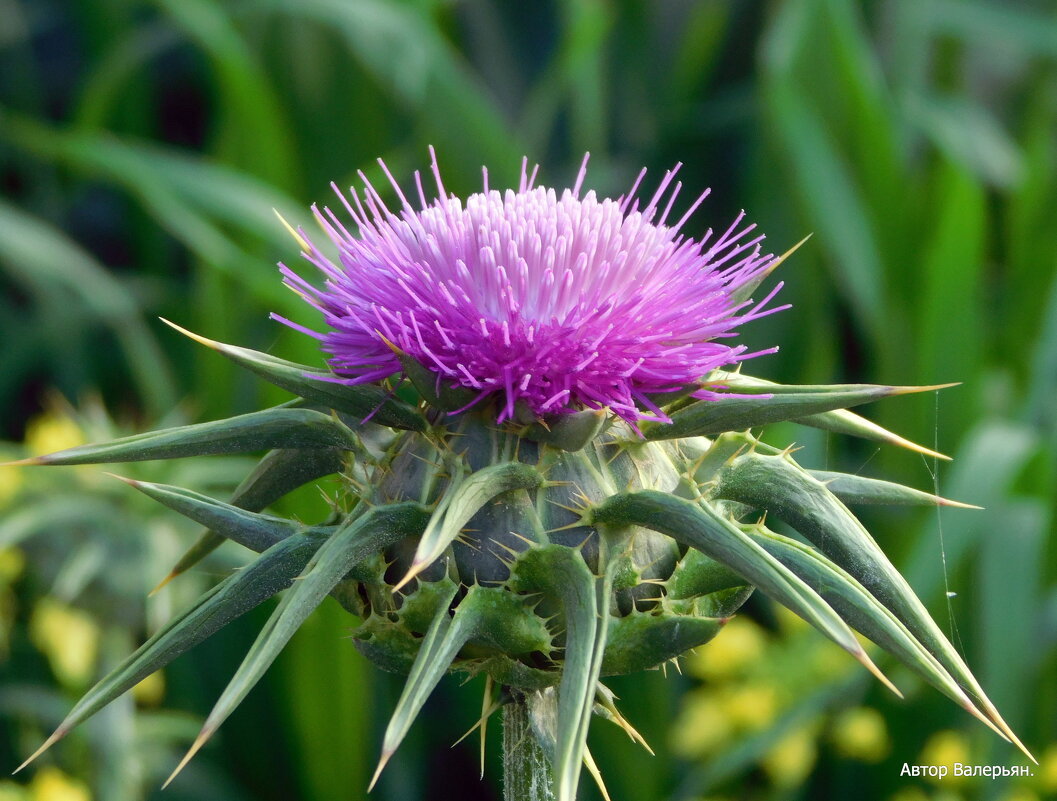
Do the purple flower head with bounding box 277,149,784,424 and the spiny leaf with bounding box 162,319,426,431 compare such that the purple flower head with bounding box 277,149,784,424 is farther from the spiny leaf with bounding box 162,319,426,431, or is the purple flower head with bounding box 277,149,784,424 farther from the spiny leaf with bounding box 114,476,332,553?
the spiny leaf with bounding box 114,476,332,553

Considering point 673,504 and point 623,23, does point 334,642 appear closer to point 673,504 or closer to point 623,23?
point 673,504

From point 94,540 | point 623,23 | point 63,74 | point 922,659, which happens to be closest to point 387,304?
point 922,659

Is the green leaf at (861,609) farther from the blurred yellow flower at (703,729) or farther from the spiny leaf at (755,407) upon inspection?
the blurred yellow flower at (703,729)

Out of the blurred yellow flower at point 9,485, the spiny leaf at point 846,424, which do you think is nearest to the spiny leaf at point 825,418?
the spiny leaf at point 846,424

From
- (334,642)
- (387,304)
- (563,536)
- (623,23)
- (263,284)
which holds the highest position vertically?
(623,23)

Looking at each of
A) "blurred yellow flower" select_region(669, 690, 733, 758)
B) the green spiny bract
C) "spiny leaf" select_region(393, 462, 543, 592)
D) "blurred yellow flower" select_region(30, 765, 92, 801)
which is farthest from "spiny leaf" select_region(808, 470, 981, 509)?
"blurred yellow flower" select_region(30, 765, 92, 801)

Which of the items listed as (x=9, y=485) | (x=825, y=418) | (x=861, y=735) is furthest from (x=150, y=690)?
(x=825, y=418)

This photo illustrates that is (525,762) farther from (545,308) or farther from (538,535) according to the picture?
(545,308)
